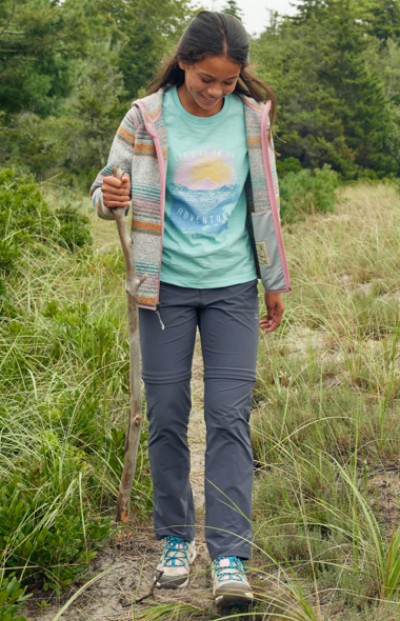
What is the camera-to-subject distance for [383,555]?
7.91 ft

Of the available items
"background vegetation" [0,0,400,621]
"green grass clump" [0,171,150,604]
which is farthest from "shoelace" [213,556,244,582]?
"green grass clump" [0,171,150,604]

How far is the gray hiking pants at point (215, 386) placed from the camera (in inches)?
98.0

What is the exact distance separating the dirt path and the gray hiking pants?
0.59 ft

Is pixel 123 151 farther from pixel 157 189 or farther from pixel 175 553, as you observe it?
pixel 175 553

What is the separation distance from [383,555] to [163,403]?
824 mm

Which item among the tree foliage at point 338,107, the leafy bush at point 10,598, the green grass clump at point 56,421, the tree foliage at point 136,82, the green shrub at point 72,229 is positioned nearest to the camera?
the leafy bush at point 10,598

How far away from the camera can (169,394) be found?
8.34 ft

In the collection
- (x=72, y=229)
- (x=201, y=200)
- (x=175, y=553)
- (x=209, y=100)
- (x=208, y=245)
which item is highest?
(x=209, y=100)

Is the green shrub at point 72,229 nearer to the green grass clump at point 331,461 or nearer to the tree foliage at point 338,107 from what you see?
the green grass clump at point 331,461

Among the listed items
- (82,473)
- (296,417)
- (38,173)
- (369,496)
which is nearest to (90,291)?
(296,417)

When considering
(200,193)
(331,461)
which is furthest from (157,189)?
(331,461)

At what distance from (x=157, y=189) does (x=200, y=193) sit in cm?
14

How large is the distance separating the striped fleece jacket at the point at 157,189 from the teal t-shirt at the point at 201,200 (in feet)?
0.17

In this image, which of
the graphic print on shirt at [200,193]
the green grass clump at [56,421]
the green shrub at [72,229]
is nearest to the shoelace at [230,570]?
the green grass clump at [56,421]
